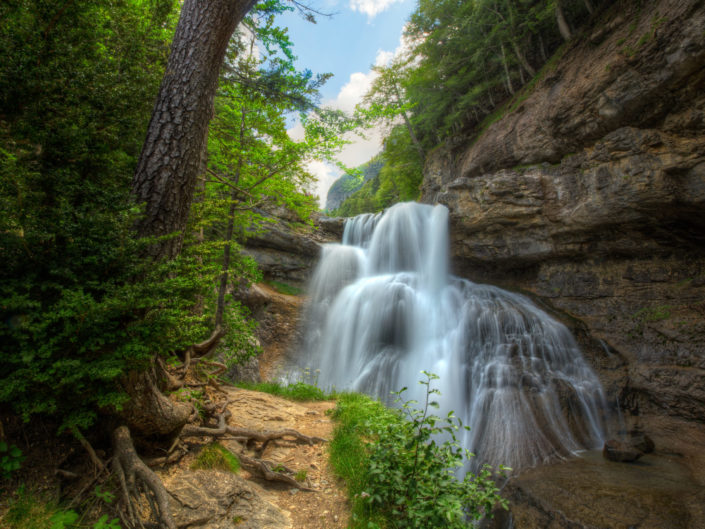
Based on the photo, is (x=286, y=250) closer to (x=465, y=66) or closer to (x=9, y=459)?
(x=465, y=66)

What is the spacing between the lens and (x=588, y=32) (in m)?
10.4

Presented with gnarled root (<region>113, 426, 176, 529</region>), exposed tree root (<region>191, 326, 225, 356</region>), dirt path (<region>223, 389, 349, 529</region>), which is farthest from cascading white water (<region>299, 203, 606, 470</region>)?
gnarled root (<region>113, 426, 176, 529</region>)

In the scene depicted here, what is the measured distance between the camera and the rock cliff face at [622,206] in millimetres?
7516

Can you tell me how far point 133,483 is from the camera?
213 cm

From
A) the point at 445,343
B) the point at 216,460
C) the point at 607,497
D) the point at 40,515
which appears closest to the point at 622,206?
the point at 445,343

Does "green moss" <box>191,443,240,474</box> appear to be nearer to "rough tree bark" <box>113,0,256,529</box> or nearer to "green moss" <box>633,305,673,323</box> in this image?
"rough tree bark" <box>113,0,256,529</box>

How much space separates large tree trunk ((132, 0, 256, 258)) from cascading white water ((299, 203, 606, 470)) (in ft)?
23.2

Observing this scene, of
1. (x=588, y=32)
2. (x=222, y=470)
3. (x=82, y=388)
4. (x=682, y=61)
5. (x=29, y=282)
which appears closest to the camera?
(x=29, y=282)

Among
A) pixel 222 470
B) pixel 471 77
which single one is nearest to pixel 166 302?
pixel 222 470

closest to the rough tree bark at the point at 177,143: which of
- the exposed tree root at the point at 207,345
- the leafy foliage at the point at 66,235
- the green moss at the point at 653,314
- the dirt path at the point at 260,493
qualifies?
the leafy foliage at the point at 66,235

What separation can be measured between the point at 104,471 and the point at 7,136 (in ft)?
7.51

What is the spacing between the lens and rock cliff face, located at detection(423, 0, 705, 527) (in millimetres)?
7516

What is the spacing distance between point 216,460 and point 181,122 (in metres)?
3.27

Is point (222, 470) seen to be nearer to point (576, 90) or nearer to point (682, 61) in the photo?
point (682, 61)
